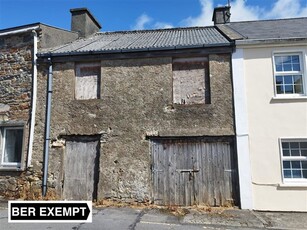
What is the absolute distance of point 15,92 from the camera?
30.7ft

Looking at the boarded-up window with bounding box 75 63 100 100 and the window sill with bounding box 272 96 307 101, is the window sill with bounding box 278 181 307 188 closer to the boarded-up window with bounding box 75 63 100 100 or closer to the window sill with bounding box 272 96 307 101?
the window sill with bounding box 272 96 307 101

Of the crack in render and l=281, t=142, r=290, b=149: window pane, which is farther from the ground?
l=281, t=142, r=290, b=149: window pane

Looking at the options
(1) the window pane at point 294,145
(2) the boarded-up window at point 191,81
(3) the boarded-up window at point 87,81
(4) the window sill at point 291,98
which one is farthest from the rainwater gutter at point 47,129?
(1) the window pane at point 294,145

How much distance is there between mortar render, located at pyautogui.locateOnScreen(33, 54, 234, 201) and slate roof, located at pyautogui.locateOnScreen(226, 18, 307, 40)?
1831 mm

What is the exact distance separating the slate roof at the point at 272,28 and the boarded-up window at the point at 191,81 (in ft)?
6.57

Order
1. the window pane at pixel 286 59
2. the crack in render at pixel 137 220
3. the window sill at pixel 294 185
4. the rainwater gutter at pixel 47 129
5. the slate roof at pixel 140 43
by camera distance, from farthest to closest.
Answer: the slate roof at pixel 140 43, the rainwater gutter at pixel 47 129, the window pane at pixel 286 59, the window sill at pixel 294 185, the crack in render at pixel 137 220

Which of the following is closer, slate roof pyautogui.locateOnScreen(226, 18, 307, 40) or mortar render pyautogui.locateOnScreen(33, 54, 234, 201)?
mortar render pyautogui.locateOnScreen(33, 54, 234, 201)

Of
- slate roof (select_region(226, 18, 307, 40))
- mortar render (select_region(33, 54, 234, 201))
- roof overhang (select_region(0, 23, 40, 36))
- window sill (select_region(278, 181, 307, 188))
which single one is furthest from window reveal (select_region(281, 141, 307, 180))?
roof overhang (select_region(0, 23, 40, 36))

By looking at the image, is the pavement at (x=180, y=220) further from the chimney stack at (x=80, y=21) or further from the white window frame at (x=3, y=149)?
the chimney stack at (x=80, y=21)

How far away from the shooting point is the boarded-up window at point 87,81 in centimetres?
912

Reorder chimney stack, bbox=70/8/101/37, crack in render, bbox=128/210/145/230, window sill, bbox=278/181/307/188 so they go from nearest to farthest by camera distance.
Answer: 1. crack in render, bbox=128/210/145/230
2. window sill, bbox=278/181/307/188
3. chimney stack, bbox=70/8/101/37

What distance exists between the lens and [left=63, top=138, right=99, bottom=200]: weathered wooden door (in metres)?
8.60

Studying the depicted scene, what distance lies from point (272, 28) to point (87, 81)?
7.70m

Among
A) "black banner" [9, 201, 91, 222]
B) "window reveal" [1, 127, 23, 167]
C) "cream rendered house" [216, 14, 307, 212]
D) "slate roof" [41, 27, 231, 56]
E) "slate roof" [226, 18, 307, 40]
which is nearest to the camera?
"black banner" [9, 201, 91, 222]
